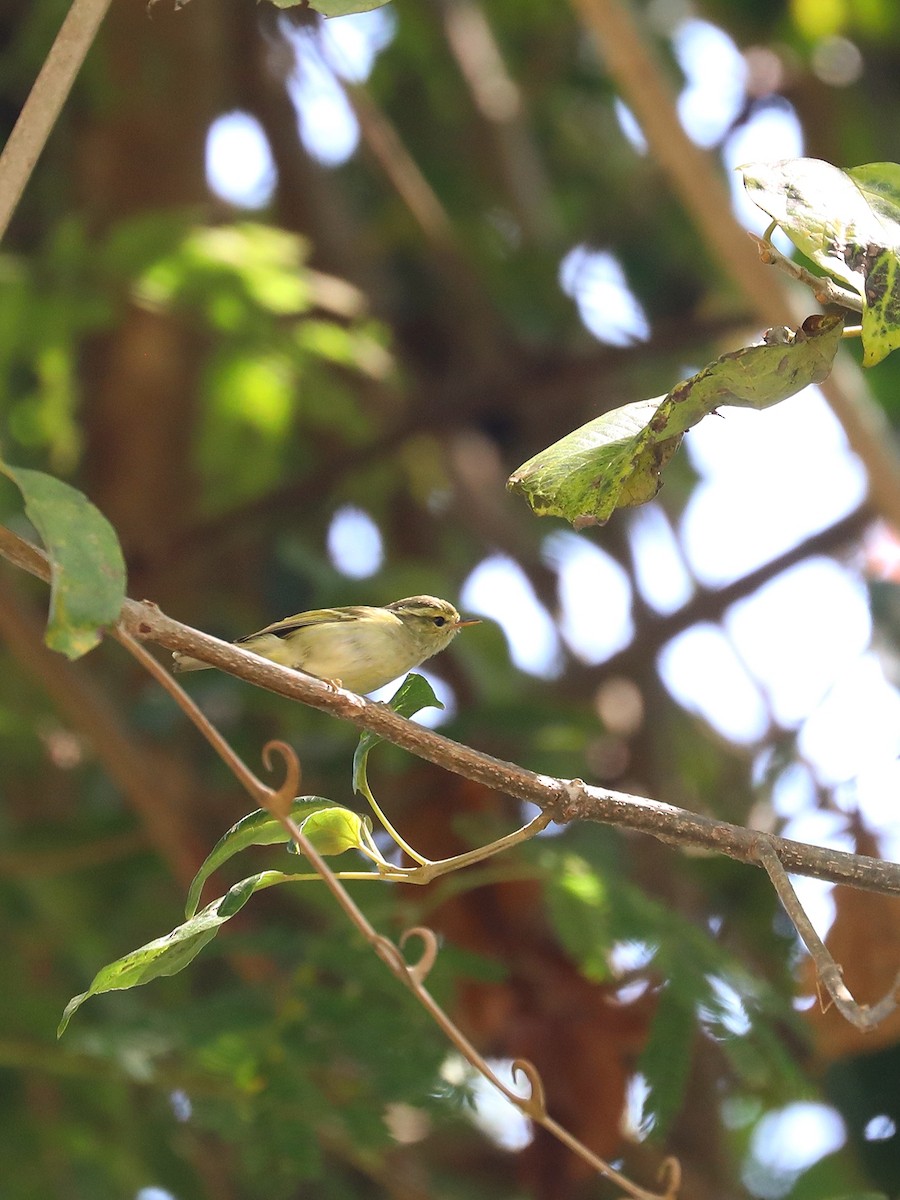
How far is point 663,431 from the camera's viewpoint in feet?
6.22

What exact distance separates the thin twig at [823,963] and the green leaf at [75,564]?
89 cm

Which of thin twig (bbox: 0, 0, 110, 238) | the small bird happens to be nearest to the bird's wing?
the small bird

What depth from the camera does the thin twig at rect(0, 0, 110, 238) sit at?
6.09ft

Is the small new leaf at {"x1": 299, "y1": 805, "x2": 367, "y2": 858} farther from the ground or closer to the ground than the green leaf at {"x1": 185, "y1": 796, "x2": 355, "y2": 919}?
closer to the ground

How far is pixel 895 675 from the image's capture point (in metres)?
3.95

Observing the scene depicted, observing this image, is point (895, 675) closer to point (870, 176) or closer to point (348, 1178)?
point (870, 176)

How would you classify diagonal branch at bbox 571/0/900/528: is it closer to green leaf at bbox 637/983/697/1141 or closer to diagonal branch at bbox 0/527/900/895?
green leaf at bbox 637/983/697/1141

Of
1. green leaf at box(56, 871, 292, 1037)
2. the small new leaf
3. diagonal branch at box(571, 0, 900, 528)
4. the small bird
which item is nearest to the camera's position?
green leaf at box(56, 871, 292, 1037)

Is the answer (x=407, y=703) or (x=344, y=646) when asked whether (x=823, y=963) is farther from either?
(x=344, y=646)

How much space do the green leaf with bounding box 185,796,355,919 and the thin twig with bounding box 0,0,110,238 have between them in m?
0.85

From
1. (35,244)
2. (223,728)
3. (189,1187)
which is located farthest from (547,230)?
(189,1187)

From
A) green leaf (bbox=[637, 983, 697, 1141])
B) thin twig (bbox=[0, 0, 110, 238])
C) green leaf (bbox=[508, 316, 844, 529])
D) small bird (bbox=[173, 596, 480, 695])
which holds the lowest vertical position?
green leaf (bbox=[637, 983, 697, 1141])

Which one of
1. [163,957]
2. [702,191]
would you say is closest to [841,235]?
[163,957]

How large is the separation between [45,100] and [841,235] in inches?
40.0
